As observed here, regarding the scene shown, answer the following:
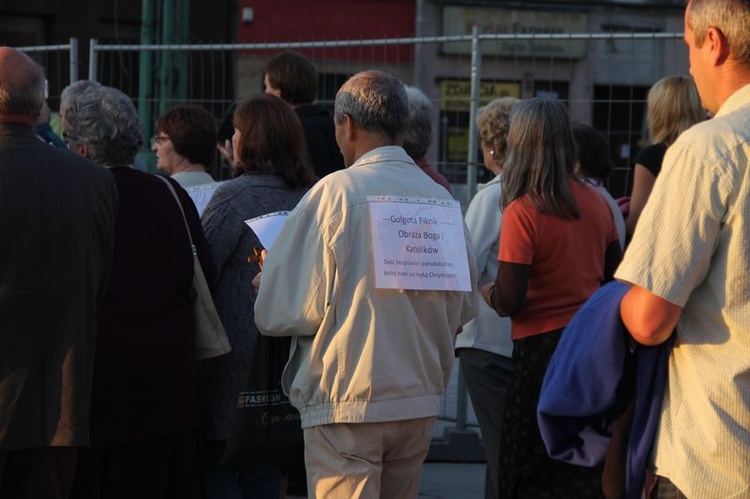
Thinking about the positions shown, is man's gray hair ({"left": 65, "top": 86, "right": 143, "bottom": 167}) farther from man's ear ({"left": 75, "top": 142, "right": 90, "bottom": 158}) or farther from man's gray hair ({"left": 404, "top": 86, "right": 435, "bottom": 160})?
man's gray hair ({"left": 404, "top": 86, "right": 435, "bottom": 160})

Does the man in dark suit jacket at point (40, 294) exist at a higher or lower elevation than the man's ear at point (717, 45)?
lower

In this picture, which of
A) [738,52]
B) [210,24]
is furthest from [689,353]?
[210,24]

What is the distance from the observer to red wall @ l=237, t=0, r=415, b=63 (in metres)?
21.2

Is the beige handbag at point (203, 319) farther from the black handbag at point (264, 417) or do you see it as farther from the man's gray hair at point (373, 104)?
the man's gray hair at point (373, 104)

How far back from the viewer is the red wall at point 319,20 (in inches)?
837

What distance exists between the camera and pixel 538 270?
4.52 m

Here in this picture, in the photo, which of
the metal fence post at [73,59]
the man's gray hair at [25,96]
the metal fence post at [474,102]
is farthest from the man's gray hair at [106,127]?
the metal fence post at [73,59]

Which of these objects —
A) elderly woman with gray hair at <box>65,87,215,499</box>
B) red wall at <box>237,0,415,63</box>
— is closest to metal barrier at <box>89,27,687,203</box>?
elderly woman with gray hair at <box>65,87,215,499</box>

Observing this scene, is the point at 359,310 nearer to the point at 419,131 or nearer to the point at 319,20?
the point at 419,131

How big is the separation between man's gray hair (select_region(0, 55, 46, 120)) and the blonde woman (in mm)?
2791

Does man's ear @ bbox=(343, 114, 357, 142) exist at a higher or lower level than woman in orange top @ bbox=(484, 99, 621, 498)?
higher

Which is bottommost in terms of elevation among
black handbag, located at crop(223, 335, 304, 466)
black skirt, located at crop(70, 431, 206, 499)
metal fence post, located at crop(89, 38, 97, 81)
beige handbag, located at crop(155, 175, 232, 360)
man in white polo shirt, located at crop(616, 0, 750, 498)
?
black skirt, located at crop(70, 431, 206, 499)

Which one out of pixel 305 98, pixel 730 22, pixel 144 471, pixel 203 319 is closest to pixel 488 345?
pixel 203 319

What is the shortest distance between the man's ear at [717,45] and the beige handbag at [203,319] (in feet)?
7.51
